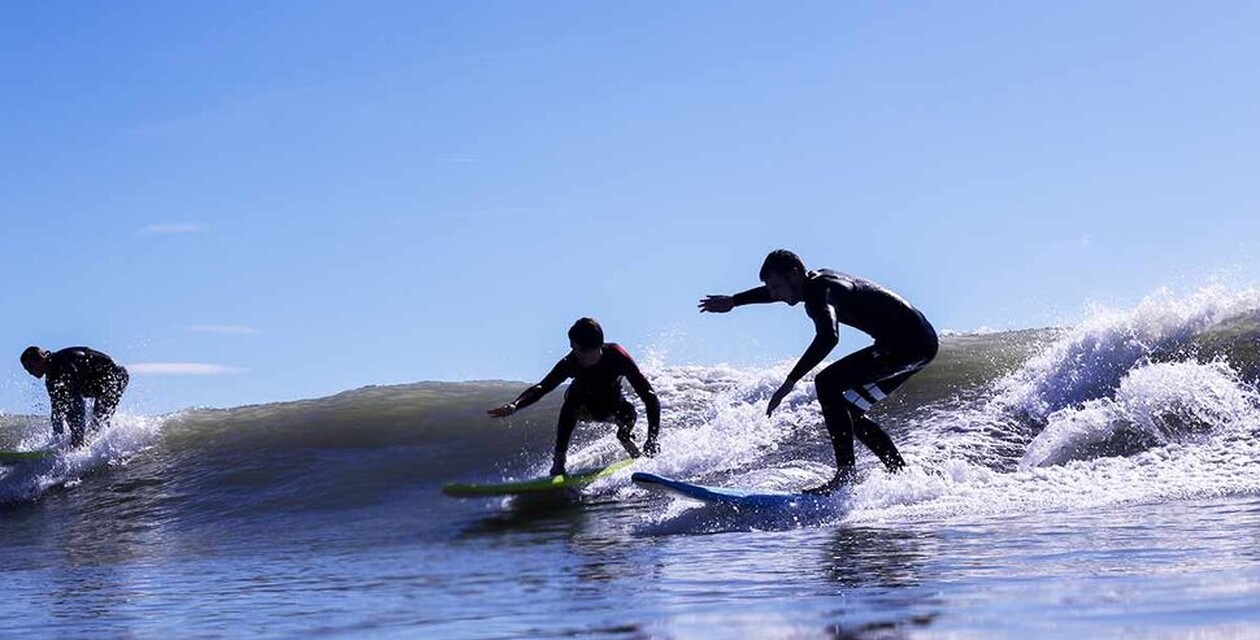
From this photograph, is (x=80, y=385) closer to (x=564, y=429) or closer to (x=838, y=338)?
(x=564, y=429)

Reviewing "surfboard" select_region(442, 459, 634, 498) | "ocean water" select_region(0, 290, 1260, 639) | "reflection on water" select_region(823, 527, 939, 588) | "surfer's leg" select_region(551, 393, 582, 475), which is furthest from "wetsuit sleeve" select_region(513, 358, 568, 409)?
"reflection on water" select_region(823, 527, 939, 588)

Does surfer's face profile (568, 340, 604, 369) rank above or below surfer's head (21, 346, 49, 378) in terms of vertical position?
below

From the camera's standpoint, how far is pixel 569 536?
8.62 metres

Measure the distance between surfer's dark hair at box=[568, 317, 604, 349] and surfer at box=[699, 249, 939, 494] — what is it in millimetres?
1761

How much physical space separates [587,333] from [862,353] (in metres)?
2.69

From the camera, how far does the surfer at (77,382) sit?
15.4 meters

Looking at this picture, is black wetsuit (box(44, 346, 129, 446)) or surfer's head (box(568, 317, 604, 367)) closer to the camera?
surfer's head (box(568, 317, 604, 367))

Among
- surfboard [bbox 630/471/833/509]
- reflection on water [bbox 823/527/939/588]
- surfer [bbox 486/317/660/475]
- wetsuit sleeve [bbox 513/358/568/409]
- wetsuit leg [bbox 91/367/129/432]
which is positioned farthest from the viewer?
wetsuit leg [bbox 91/367/129/432]

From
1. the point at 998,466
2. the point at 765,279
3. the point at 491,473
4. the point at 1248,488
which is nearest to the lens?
the point at 1248,488

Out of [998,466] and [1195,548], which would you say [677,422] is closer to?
[998,466]

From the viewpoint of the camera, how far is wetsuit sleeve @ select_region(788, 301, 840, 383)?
8.67m

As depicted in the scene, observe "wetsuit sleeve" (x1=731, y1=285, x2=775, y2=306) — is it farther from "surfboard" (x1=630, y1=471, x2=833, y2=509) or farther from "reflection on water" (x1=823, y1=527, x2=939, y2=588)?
"reflection on water" (x1=823, y1=527, x2=939, y2=588)

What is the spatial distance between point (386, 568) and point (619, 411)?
444 centimetres

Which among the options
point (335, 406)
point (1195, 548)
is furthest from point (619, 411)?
point (335, 406)
